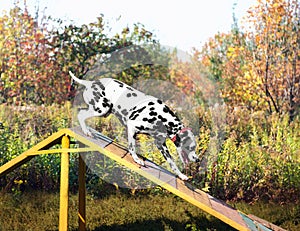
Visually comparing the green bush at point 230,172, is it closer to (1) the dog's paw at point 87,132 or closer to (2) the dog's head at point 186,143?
(1) the dog's paw at point 87,132

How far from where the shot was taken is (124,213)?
5105mm

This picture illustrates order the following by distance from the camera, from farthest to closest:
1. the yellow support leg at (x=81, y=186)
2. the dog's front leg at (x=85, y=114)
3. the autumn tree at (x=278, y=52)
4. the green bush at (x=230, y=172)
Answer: the autumn tree at (x=278, y=52)
the green bush at (x=230, y=172)
the yellow support leg at (x=81, y=186)
the dog's front leg at (x=85, y=114)

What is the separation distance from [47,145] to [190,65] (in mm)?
1111

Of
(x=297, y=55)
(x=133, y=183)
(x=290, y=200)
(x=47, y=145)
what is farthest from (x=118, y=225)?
(x=297, y=55)

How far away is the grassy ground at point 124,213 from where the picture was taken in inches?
188

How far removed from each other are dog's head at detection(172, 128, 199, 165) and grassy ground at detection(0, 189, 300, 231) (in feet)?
5.71

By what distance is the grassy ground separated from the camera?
477 centimetres

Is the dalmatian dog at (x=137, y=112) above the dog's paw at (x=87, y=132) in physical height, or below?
above

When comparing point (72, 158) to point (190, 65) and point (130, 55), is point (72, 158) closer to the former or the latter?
point (190, 65)

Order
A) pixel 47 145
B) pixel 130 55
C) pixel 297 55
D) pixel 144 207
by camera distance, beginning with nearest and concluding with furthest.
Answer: pixel 130 55 → pixel 47 145 → pixel 144 207 → pixel 297 55

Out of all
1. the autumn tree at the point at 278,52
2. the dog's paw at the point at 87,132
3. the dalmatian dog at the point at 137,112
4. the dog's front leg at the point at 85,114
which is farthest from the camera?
the autumn tree at the point at 278,52

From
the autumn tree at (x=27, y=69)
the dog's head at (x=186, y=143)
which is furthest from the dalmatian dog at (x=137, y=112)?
the autumn tree at (x=27, y=69)

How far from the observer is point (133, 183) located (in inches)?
225

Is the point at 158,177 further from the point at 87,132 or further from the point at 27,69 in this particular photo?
the point at 27,69
